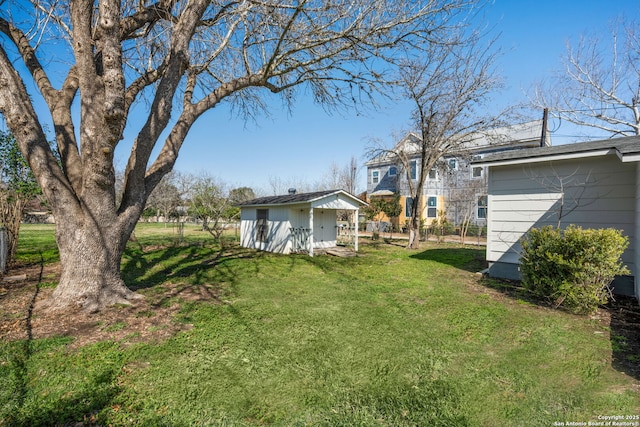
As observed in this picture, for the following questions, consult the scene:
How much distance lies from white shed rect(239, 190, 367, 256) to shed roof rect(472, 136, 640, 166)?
575 centimetres

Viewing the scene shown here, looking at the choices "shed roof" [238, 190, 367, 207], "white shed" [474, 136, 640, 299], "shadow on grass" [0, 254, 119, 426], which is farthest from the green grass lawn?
"shed roof" [238, 190, 367, 207]

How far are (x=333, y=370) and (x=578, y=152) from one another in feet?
21.3

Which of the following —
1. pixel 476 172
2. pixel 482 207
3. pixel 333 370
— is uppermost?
pixel 476 172

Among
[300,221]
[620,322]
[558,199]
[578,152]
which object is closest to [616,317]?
[620,322]

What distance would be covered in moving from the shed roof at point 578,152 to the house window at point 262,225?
9061 millimetres

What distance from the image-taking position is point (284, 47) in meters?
5.98

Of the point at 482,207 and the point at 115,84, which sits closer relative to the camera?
the point at 115,84

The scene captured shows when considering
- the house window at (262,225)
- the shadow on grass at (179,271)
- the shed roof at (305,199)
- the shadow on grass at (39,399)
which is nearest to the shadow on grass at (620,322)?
the shadow on grass at (39,399)

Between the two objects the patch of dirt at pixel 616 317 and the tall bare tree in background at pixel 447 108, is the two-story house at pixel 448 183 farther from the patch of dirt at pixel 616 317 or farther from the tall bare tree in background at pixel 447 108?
the patch of dirt at pixel 616 317

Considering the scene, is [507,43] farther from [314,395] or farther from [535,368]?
[314,395]

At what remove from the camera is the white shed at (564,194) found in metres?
5.55

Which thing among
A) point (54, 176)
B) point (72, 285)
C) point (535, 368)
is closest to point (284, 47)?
point (54, 176)

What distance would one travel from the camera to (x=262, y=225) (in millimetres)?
13812

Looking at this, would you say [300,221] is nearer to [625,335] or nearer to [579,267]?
[579,267]
